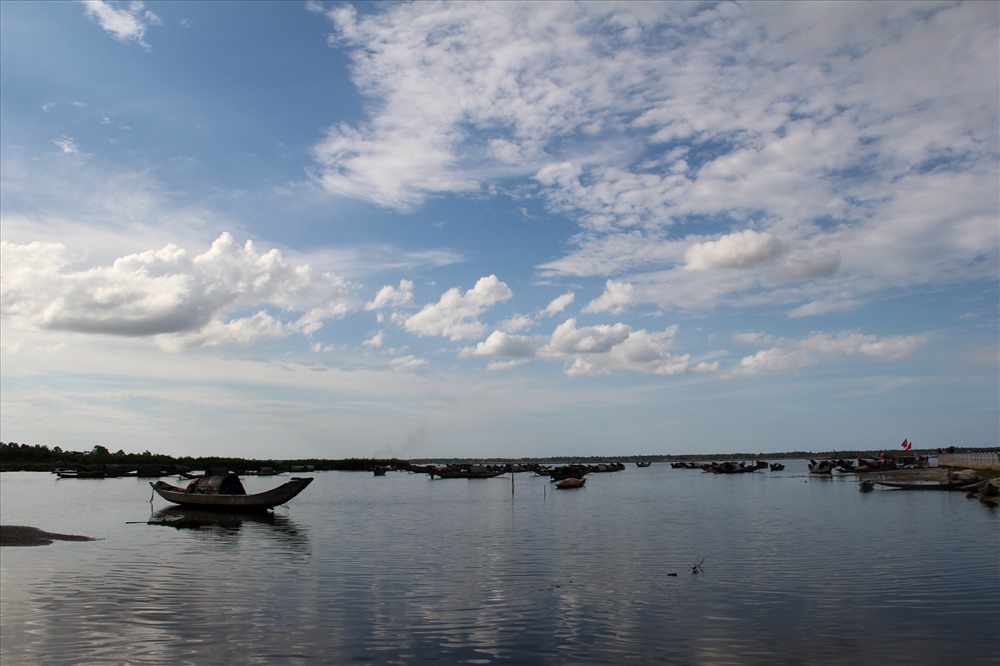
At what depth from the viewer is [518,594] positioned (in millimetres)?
22391

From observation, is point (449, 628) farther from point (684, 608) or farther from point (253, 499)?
point (253, 499)

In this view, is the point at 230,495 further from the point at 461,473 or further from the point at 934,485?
the point at 461,473

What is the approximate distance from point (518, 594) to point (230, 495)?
1499 inches

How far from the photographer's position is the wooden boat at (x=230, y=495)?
5344 centimetres

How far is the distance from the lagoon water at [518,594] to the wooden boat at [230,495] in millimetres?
8594

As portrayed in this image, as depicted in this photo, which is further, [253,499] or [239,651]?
[253,499]

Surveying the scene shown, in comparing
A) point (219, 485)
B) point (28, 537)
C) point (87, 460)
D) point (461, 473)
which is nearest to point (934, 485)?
point (219, 485)

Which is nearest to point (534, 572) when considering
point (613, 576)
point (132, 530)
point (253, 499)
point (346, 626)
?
point (613, 576)

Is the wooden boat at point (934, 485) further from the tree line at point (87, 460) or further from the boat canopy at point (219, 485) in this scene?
the tree line at point (87, 460)

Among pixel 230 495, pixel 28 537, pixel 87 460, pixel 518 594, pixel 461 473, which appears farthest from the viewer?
pixel 87 460

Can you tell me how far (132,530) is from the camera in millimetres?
43219

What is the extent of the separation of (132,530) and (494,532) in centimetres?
2261

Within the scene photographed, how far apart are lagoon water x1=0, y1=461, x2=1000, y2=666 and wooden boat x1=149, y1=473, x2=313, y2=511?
8594 mm

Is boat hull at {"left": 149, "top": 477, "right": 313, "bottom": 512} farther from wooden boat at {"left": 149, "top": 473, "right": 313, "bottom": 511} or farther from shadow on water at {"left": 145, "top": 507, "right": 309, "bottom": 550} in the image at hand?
shadow on water at {"left": 145, "top": 507, "right": 309, "bottom": 550}
